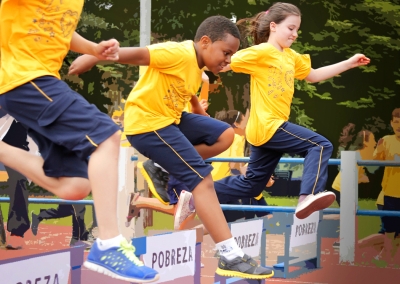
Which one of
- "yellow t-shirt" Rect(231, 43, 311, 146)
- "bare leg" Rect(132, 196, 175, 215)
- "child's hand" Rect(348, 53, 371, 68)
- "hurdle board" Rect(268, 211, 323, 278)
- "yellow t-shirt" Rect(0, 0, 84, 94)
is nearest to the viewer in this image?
"yellow t-shirt" Rect(0, 0, 84, 94)

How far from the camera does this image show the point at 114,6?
39.2 feet

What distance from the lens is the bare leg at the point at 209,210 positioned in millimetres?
3514

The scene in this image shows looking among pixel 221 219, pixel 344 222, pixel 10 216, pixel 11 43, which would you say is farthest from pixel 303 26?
pixel 11 43

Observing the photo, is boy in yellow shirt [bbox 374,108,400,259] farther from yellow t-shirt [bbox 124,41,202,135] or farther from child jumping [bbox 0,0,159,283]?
child jumping [bbox 0,0,159,283]

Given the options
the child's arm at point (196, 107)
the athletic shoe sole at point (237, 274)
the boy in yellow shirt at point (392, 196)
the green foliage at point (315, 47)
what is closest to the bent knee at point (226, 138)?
the child's arm at point (196, 107)

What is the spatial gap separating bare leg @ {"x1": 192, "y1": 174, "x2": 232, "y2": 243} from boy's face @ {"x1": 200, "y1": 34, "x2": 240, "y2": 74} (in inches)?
26.9

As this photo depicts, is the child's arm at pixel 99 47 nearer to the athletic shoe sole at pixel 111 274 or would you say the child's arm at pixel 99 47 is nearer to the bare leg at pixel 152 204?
the athletic shoe sole at pixel 111 274

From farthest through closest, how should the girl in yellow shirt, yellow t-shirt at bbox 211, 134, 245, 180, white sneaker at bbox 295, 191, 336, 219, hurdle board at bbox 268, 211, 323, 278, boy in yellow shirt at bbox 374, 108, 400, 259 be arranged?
1. yellow t-shirt at bbox 211, 134, 245, 180
2. boy in yellow shirt at bbox 374, 108, 400, 259
3. hurdle board at bbox 268, 211, 323, 278
4. the girl in yellow shirt
5. white sneaker at bbox 295, 191, 336, 219

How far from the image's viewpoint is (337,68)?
4910 mm

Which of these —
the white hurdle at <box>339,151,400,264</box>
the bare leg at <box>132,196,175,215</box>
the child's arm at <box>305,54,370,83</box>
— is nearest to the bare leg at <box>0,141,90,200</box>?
the child's arm at <box>305,54,370,83</box>

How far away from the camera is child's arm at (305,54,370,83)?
4.79 meters

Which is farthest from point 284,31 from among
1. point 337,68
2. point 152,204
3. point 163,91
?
point 152,204

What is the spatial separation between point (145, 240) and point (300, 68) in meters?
2.26

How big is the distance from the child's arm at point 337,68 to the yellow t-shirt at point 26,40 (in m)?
2.70
